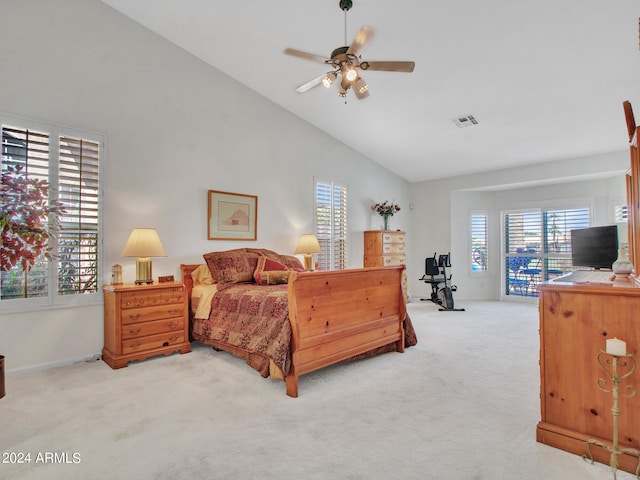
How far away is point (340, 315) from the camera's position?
3293 millimetres

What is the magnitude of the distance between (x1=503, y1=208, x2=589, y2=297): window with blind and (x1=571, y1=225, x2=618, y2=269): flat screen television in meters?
2.99

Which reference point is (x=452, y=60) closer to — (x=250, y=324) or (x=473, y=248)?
(x=250, y=324)

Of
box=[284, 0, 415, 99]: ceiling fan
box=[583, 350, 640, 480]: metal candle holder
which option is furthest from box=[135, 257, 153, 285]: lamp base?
box=[583, 350, 640, 480]: metal candle holder

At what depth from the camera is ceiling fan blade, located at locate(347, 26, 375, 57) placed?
8.50 ft

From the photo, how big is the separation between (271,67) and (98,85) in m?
2.00

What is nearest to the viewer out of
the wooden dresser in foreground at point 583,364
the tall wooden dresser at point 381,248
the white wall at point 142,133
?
the wooden dresser in foreground at point 583,364

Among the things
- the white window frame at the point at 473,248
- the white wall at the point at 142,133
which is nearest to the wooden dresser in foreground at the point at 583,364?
the white wall at the point at 142,133

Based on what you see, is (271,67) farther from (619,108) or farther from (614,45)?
(619,108)

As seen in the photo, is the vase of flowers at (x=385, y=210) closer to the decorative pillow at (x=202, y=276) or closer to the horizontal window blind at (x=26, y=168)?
the decorative pillow at (x=202, y=276)

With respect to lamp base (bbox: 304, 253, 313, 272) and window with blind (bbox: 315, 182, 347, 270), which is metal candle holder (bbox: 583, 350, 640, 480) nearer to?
lamp base (bbox: 304, 253, 313, 272)

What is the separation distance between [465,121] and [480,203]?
121 inches

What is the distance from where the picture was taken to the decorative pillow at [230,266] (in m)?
4.31

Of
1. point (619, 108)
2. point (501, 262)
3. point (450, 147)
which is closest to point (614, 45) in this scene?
point (619, 108)

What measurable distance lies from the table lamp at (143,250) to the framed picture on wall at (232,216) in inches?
38.8
